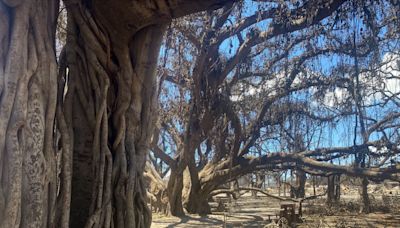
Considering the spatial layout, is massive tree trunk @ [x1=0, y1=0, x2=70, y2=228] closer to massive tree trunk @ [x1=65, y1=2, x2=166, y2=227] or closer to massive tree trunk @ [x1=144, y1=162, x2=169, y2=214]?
massive tree trunk @ [x1=65, y1=2, x2=166, y2=227]

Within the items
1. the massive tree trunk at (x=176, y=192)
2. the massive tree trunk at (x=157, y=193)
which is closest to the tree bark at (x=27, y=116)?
the massive tree trunk at (x=176, y=192)

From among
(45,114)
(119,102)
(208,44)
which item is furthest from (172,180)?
(45,114)

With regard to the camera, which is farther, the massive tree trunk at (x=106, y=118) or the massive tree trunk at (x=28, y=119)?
the massive tree trunk at (x=106, y=118)

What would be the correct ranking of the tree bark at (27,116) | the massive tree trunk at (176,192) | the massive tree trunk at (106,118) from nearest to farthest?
the tree bark at (27,116) < the massive tree trunk at (106,118) < the massive tree trunk at (176,192)

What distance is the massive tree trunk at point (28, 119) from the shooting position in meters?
2.23

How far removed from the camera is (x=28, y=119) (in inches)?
94.5

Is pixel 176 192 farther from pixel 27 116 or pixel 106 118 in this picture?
pixel 27 116

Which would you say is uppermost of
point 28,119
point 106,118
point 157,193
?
point 106,118

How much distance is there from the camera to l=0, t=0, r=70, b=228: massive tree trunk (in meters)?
2.23

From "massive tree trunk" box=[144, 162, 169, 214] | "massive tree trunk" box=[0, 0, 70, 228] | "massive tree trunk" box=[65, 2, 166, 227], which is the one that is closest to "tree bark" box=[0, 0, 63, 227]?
"massive tree trunk" box=[0, 0, 70, 228]

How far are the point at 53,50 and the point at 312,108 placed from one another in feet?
Answer: 19.6

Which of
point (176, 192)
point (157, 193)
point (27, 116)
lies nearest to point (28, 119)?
point (27, 116)

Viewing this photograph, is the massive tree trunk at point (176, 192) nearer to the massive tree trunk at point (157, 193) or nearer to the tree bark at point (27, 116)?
the massive tree trunk at point (157, 193)

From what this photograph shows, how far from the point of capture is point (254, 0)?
19.3 ft
